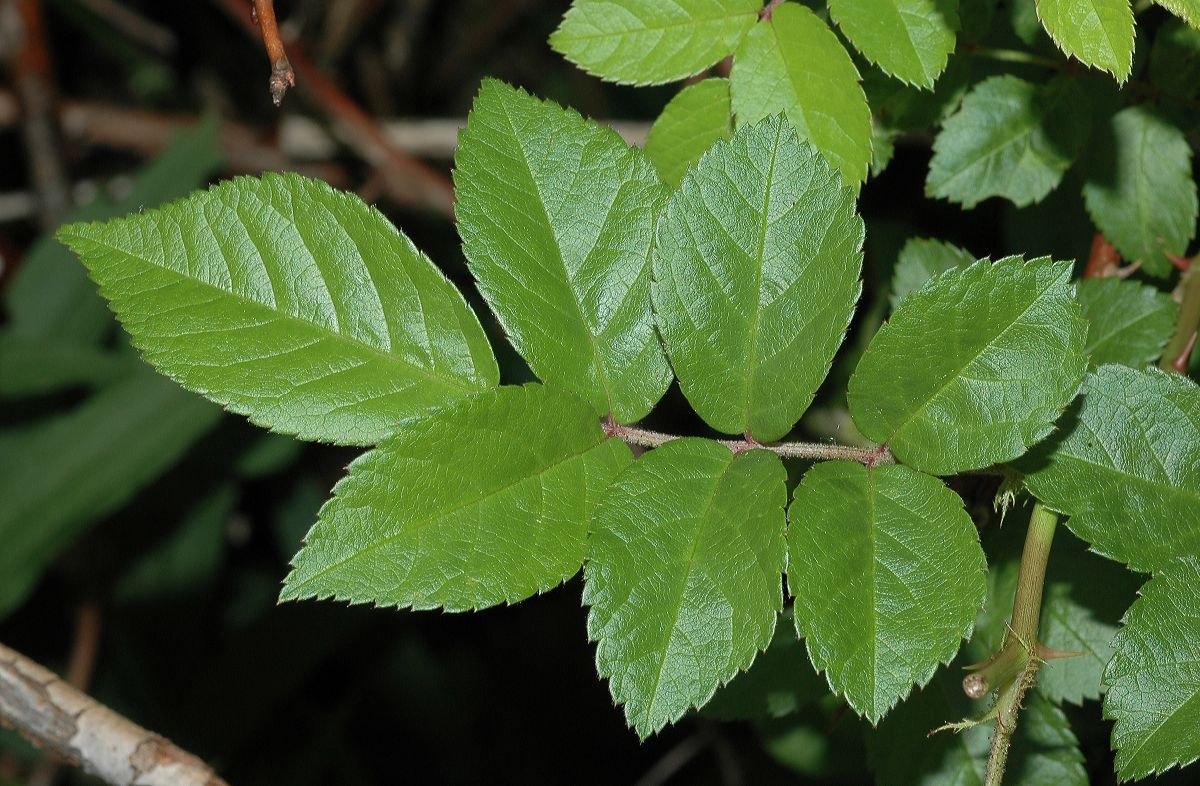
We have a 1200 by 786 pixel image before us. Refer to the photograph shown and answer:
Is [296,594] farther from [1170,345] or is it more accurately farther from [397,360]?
[1170,345]

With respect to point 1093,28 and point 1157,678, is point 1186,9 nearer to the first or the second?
point 1093,28

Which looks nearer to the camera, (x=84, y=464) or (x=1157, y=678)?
(x=1157, y=678)

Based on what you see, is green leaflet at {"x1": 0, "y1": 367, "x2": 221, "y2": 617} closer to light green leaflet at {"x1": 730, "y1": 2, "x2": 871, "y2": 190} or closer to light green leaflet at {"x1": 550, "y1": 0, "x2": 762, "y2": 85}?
light green leaflet at {"x1": 550, "y1": 0, "x2": 762, "y2": 85}

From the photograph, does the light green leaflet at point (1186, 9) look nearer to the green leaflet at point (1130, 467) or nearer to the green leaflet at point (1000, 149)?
the green leaflet at point (1130, 467)

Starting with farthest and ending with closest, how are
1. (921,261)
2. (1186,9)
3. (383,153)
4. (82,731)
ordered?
(383,153) → (921,261) → (82,731) → (1186,9)

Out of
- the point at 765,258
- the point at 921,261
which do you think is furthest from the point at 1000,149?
the point at 765,258

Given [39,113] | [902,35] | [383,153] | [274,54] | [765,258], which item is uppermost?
[274,54]

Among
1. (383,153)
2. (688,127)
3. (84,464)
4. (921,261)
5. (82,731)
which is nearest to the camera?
(82,731)
